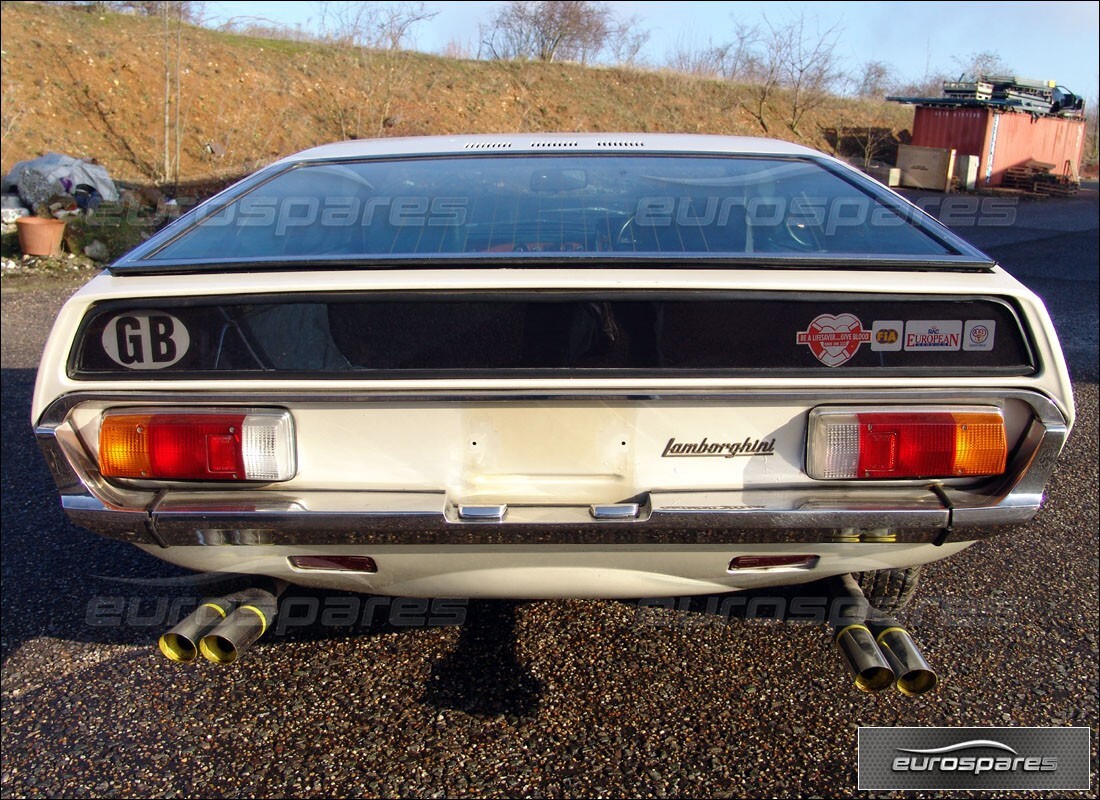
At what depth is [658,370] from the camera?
6.01 feet

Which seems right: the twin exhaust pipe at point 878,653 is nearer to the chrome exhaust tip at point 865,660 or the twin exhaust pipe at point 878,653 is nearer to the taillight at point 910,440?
the chrome exhaust tip at point 865,660

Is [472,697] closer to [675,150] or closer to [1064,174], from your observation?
[675,150]

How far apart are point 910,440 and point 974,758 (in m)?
0.97

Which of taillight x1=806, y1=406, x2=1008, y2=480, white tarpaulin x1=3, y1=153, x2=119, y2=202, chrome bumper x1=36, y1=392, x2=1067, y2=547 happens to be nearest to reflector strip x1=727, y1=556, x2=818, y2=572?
chrome bumper x1=36, y1=392, x2=1067, y2=547

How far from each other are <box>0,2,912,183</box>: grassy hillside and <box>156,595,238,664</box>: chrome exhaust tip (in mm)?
14515

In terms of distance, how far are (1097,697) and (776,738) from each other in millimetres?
955

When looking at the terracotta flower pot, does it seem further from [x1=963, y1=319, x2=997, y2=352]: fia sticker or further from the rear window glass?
[x1=963, y1=319, x2=997, y2=352]: fia sticker

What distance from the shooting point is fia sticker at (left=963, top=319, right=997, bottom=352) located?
1.84 meters

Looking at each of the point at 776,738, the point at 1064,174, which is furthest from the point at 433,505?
the point at 1064,174

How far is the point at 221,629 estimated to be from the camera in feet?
6.51

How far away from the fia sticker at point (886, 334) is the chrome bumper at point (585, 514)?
0.11 meters

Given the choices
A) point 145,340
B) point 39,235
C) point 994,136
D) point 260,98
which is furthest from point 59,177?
point 994,136

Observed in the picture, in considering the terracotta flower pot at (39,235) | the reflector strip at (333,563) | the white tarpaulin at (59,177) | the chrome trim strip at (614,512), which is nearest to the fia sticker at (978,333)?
the chrome trim strip at (614,512)

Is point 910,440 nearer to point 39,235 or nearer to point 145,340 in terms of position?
point 145,340
